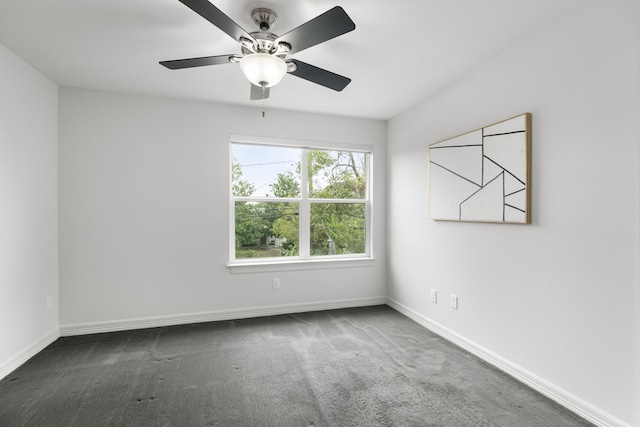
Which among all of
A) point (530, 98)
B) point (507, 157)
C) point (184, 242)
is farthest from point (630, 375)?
point (184, 242)

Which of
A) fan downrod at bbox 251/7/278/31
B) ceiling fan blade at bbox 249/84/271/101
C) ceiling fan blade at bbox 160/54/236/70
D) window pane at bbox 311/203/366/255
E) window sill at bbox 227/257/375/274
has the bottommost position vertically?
window sill at bbox 227/257/375/274

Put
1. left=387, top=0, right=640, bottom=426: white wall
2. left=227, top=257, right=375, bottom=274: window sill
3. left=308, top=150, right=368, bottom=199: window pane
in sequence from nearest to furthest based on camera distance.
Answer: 1. left=387, top=0, right=640, bottom=426: white wall
2. left=227, top=257, right=375, bottom=274: window sill
3. left=308, top=150, right=368, bottom=199: window pane

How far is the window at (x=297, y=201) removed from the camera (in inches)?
146

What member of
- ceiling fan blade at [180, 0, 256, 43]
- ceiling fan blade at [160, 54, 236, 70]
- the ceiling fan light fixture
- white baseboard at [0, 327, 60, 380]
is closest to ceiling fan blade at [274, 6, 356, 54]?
the ceiling fan light fixture

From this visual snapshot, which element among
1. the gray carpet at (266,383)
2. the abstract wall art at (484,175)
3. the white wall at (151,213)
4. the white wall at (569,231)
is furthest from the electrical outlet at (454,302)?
the white wall at (151,213)

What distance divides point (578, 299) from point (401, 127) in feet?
8.13

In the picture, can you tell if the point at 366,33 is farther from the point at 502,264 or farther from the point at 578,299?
the point at 578,299

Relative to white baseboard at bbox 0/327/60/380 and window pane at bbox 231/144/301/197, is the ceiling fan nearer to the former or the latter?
window pane at bbox 231/144/301/197

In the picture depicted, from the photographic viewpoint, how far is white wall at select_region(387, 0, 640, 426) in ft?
5.60

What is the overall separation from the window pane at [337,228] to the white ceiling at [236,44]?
1.41 metres

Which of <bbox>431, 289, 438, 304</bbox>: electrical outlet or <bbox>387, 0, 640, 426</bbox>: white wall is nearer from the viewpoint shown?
<bbox>387, 0, 640, 426</bbox>: white wall

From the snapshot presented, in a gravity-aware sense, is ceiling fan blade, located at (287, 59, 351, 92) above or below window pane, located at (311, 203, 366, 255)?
above

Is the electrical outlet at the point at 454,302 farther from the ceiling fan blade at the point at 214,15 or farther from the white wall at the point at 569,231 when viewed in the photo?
the ceiling fan blade at the point at 214,15

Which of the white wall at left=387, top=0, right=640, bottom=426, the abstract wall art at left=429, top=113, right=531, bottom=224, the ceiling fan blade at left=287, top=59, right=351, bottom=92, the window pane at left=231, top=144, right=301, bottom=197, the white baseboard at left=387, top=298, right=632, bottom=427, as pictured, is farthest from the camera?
the window pane at left=231, top=144, right=301, bottom=197
